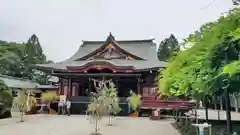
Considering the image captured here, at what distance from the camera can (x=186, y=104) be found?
48.4 ft

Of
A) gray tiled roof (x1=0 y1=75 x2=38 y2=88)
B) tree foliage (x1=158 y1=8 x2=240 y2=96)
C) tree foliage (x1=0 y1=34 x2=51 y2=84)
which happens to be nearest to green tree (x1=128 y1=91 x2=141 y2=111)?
tree foliage (x1=158 y1=8 x2=240 y2=96)

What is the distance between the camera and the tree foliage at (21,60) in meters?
43.7

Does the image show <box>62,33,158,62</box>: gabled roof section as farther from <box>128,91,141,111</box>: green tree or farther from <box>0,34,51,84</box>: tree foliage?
<box>0,34,51,84</box>: tree foliage

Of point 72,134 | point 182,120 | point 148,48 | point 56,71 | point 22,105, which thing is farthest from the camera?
point 148,48

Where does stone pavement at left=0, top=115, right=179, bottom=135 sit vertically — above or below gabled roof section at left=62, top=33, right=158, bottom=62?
below

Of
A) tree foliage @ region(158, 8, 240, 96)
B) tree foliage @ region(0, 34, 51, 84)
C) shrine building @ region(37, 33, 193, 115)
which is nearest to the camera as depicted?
tree foliage @ region(158, 8, 240, 96)

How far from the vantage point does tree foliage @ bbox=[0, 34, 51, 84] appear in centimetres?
4371

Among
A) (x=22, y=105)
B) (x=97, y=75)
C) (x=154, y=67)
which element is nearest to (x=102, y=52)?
(x=97, y=75)

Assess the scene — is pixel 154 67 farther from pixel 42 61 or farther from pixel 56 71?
pixel 42 61

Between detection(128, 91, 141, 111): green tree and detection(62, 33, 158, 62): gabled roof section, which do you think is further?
detection(62, 33, 158, 62): gabled roof section

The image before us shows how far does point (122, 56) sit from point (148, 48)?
541 centimetres

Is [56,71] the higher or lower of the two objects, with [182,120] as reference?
higher

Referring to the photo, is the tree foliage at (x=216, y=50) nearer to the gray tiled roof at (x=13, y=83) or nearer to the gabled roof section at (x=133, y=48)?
the gabled roof section at (x=133, y=48)

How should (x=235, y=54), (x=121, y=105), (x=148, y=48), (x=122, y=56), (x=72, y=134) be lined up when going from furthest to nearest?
(x=148, y=48)
(x=122, y=56)
(x=121, y=105)
(x=72, y=134)
(x=235, y=54)
